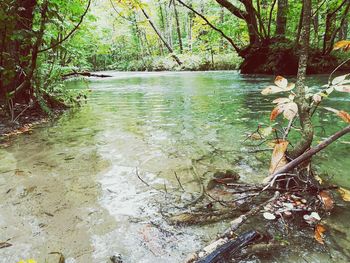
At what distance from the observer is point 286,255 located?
1638 mm

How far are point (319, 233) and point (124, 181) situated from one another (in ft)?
5.46

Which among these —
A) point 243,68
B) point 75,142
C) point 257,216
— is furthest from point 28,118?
point 243,68

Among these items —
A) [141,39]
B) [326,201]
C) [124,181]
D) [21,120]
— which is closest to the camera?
[326,201]

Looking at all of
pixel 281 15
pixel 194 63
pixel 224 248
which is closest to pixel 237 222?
pixel 224 248

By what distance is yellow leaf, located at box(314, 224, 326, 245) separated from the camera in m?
Answer: 1.74

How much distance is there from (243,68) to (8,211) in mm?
13995

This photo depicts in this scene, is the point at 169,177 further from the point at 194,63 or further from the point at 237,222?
the point at 194,63

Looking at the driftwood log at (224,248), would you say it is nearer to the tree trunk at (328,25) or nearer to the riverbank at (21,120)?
the riverbank at (21,120)

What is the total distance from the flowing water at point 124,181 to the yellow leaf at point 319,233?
0.05 meters

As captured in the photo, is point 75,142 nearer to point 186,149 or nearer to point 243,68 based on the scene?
point 186,149

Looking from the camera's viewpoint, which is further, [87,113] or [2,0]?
[87,113]

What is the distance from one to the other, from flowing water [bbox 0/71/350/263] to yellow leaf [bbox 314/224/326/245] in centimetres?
5

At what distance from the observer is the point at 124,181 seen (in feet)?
8.89

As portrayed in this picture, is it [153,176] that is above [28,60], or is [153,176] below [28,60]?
below
